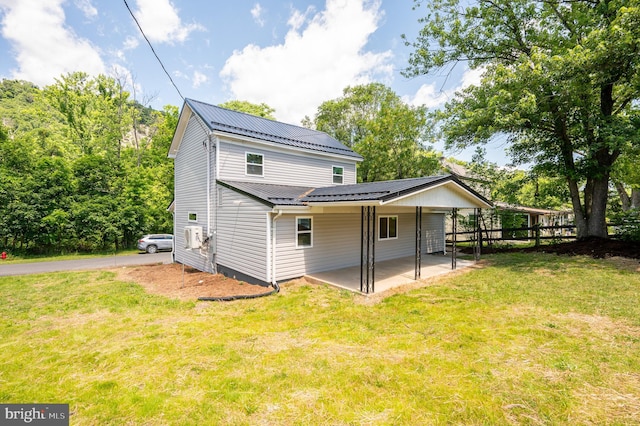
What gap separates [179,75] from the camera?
30.6ft

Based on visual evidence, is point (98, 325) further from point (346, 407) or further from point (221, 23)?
point (221, 23)

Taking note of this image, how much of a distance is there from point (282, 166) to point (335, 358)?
29.8 ft

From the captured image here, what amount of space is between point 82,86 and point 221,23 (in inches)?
1024

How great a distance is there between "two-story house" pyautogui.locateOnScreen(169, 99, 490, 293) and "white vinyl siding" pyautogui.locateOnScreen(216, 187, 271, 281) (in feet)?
0.11

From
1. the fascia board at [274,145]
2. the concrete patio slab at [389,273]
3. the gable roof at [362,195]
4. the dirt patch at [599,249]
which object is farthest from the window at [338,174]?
the dirt patch at [599,249]

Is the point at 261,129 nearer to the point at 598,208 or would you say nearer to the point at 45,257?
the point at 598,208

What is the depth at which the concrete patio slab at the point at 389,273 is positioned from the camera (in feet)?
27.0

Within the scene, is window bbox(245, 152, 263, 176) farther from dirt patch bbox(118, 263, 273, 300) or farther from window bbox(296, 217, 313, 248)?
dirt patch bbox(118, 263, 273, 300)

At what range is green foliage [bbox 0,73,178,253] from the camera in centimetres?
1638

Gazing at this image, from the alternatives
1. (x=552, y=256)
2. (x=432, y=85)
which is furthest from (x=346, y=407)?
(x=432, y=85)

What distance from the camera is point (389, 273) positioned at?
970cm

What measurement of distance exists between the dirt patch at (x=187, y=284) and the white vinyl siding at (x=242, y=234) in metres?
0.51

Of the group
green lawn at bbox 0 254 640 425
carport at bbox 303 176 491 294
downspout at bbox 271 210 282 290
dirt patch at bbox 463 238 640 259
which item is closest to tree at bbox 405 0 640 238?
dirt patch at bbox 463 238 640 259

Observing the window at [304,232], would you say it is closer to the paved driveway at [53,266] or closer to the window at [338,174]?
the window at [338,174]
